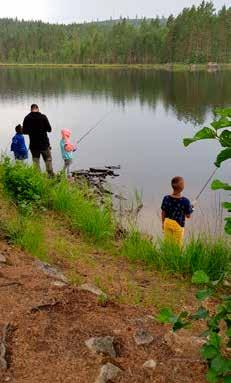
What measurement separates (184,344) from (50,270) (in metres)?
2.02

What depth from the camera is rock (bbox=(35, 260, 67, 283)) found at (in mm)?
5284

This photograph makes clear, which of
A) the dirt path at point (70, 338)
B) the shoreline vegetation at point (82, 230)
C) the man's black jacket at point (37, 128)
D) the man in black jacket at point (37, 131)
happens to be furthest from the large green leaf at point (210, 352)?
the man's black jacket at point (37, 128)

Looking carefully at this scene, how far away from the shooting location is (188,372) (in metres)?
3.56

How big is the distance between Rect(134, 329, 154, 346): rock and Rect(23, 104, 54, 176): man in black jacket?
7.65 metres

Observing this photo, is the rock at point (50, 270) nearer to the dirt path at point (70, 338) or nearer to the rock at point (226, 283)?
the dirt path at point (70, 338)

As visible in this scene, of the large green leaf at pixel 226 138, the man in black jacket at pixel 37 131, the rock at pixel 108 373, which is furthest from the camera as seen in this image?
the man in black jacket at pixel 37 131

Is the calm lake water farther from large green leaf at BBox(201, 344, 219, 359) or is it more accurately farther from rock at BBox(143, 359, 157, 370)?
large green leaf at BBox(201, 344, 219, 359)

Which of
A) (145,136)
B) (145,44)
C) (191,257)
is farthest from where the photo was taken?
(145,44)

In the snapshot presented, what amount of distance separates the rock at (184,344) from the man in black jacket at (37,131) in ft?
25.3

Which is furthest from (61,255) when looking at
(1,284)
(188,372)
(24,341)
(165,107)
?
(165,107)

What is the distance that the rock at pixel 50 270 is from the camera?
528 centimetres

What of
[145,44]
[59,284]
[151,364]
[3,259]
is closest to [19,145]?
[3,259]

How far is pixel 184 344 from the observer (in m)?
4.02

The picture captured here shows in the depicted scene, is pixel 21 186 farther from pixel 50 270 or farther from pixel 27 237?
pixel 50 270
